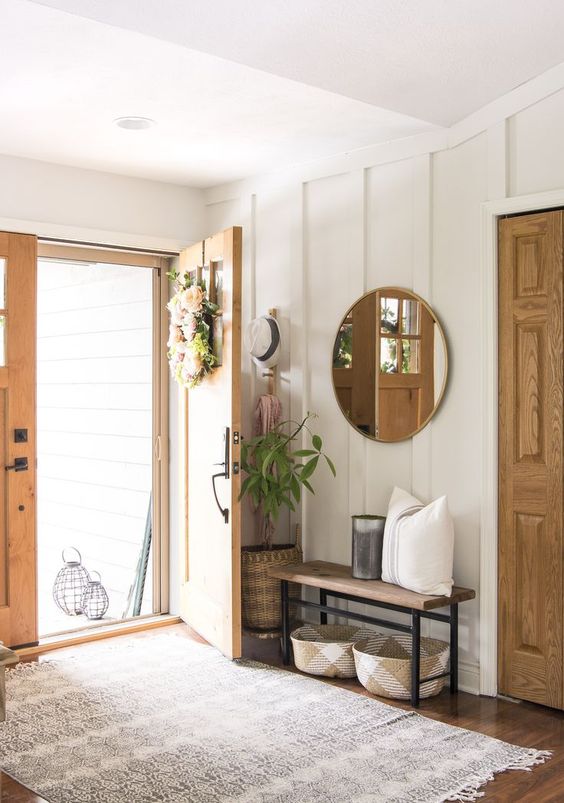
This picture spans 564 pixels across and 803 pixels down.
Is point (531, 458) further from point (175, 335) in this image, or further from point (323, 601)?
point (175, 335)

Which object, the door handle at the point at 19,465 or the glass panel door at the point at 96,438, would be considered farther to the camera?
the glass panel door at the point at 96,438

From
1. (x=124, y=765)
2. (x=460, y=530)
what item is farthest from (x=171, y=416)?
(x=124, y=765)

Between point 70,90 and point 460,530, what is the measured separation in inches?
99.0

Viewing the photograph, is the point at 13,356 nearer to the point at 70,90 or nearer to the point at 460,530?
the point at 70,90

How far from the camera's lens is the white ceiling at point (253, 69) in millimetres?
2787

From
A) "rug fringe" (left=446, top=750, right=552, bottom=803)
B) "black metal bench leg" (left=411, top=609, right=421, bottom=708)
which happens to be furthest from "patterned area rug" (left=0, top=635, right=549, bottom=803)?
"black metal bench leg" (left=411, top=609, right=421, bottom=708)

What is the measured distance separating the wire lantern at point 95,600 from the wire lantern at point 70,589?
0.05 m

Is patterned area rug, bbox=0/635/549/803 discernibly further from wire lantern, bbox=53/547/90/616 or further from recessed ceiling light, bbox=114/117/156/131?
recessed ceiling light, bbox=114/117/156/131

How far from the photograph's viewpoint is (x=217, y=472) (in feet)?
14.4

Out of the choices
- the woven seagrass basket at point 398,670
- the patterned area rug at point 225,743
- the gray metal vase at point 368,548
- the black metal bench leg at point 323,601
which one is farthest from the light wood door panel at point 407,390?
the patterned area rug at point 225,743

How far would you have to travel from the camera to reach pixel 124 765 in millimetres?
3033

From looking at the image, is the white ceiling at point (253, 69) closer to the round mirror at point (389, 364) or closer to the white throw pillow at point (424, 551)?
the round mirror at point (389, 364)

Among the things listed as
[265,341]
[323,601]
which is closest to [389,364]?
[265,341]

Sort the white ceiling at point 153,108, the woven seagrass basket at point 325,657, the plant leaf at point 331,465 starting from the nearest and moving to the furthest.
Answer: the white ceiling at point 153,108
the woven seagrass basket at point 325,657
the plant leaf at point 331,465
